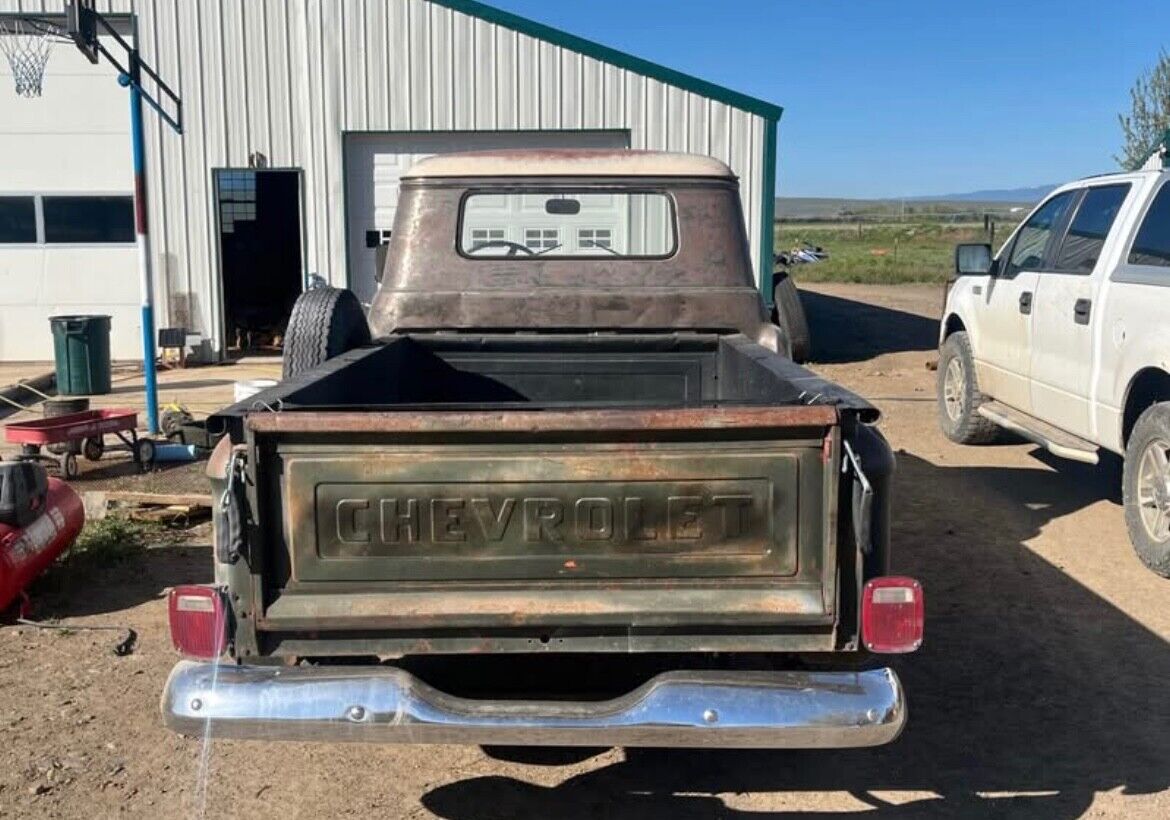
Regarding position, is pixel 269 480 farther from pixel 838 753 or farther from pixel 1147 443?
pixel 1147 443

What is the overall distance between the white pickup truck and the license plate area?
11.7 feet

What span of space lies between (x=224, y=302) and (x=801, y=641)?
12.3 meters

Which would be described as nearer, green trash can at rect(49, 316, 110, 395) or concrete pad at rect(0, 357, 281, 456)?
concrete pad at rect(0, 357, 281, 456)

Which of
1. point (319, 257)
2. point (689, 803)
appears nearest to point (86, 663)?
point (689, 803)

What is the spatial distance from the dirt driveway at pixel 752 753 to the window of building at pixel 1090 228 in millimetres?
1891

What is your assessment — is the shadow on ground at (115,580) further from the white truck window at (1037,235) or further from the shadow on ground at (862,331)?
the shadow on ground at (862,331)

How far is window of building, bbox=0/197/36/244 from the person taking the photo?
13.7 m

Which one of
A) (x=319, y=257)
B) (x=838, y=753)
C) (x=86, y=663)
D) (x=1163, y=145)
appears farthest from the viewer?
(x=319, y=257)

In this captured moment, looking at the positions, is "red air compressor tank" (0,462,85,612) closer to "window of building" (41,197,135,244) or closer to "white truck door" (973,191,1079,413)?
"white truck door" (973,191,1079,413)

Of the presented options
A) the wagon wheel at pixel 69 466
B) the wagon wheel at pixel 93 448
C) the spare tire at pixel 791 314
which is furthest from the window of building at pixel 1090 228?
the wagon wheel at pixel 69 466

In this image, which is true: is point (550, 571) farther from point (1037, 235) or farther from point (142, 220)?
point (142, 220)

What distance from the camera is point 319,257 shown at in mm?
13570

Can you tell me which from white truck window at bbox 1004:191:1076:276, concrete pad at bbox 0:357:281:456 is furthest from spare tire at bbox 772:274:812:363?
concrete pad at bbox 0:357:281:456

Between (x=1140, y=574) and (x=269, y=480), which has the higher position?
(x=269, y=480)
